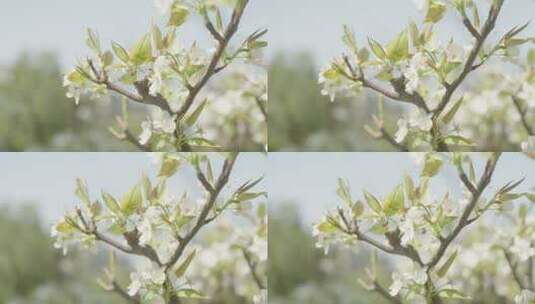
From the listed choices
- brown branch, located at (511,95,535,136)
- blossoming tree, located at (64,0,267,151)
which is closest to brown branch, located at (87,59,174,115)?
blossoming tree, located at (64,0,267,151)

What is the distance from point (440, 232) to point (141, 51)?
0.84m

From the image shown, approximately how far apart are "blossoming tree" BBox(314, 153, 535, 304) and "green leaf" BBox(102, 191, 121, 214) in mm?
485

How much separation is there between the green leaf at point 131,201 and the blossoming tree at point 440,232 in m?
0.44

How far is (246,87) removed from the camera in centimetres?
216

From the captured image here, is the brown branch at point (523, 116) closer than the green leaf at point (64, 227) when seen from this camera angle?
No

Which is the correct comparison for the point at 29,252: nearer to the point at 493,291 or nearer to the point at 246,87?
the point at 246,87

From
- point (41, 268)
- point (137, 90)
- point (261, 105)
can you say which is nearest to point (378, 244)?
point (261, 105)

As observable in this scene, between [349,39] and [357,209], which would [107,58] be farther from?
[357,209]

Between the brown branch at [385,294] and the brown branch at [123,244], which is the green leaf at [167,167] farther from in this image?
the brown branch at [385,294]

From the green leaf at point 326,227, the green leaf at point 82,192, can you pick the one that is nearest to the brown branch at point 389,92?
the green leaf at point 326,227

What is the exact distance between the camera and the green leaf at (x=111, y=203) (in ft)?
6.77

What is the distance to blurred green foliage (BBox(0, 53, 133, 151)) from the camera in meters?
Answer: 2.05

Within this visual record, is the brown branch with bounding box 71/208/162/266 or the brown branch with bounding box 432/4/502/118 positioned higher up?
the brown branch with bounding box 432/4/502/118

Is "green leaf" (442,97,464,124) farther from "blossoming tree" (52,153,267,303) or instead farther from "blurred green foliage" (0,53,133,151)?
"blurred green foliage" (0,53,133,151)
